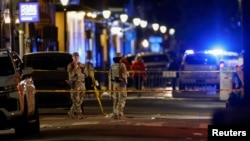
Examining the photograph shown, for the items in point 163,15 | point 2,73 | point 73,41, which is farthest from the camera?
point 163,15

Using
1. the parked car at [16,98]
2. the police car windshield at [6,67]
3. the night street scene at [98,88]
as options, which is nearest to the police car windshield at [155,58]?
the night street scene at [98,88]

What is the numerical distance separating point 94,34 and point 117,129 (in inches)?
1398

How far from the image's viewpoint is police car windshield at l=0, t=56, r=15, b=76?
16208 mm

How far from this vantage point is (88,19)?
159 ft

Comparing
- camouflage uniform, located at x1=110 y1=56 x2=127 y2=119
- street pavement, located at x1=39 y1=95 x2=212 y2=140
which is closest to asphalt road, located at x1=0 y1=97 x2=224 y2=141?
street pavement, located at x1=39 y1=95 x2=212 y2=140

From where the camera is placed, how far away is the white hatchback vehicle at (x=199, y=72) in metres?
29.4

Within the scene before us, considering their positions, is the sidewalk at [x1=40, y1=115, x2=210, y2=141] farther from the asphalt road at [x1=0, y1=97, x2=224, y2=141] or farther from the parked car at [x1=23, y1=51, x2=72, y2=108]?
the parked car at [x1=23, y1=51, x2=72, y2=108]

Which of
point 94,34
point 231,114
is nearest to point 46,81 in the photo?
point 231,114

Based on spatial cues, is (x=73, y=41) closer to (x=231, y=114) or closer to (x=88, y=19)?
(x=88, y=19)

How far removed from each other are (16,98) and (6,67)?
2.86 feet

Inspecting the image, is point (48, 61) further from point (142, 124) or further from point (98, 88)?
point (98, 88)

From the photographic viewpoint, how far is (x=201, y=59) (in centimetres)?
3123

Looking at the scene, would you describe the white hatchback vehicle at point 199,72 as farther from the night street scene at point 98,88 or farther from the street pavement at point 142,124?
the street pavement at point 142,124

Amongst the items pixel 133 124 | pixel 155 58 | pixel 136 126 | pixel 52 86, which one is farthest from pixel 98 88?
pixel 155 58
